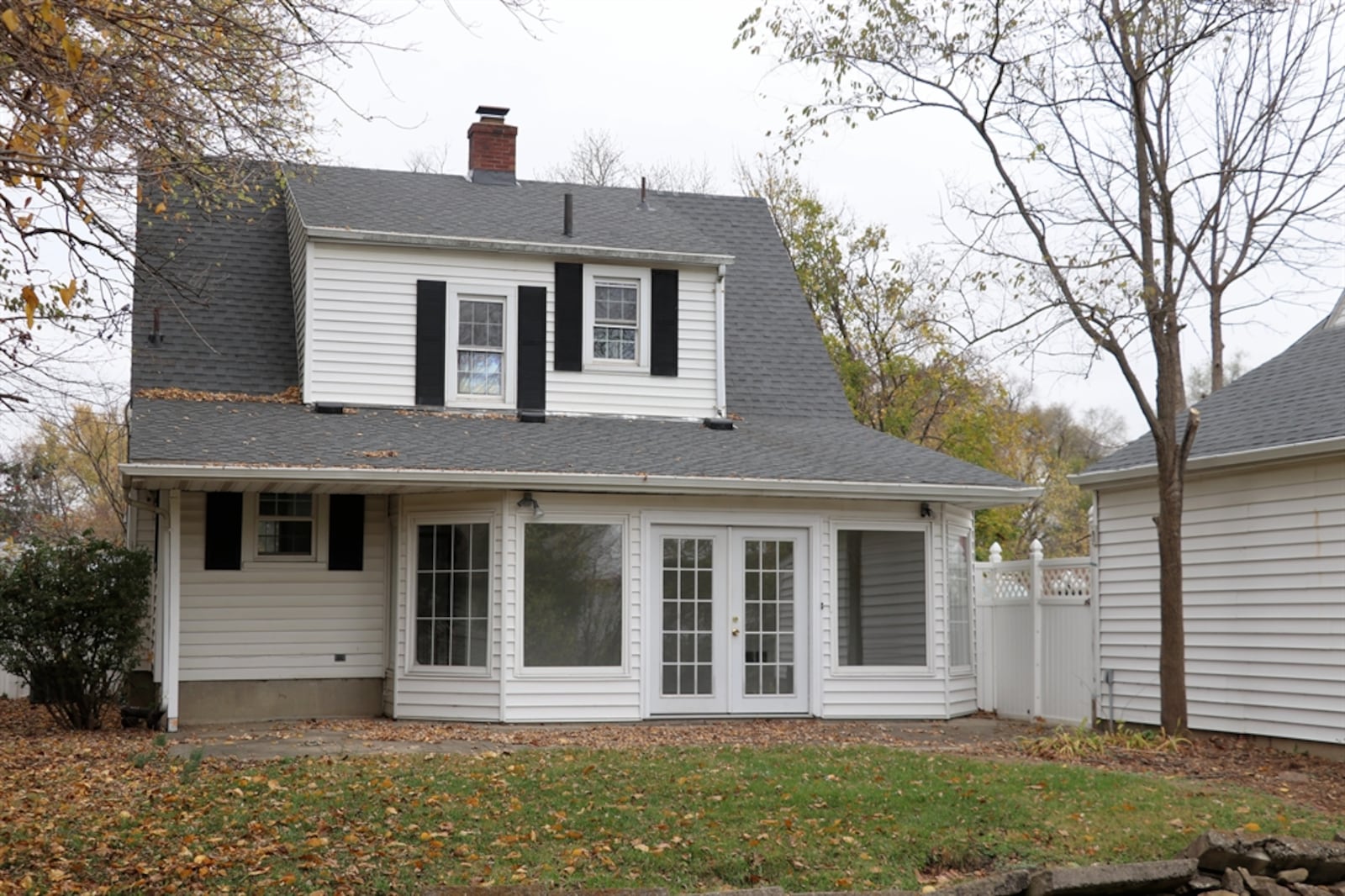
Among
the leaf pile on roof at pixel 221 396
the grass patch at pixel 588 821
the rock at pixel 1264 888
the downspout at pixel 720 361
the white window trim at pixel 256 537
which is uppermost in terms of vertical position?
the downspout at pixel 720 361

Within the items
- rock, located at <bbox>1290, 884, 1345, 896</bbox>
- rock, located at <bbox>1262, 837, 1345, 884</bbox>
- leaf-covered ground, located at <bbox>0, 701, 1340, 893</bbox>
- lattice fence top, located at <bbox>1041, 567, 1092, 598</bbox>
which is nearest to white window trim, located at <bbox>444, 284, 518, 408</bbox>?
leaf-covered ground, located at <bbox>0, 701, 1340, 893</bbox>

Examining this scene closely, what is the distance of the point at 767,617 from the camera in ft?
50.6

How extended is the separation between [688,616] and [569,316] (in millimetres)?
4135

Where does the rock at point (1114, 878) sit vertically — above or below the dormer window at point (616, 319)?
below

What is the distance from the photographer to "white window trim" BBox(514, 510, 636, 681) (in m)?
14.6

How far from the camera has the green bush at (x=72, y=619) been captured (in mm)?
13758

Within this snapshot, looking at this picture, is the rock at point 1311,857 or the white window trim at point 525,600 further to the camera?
the white window trim at point 525,600

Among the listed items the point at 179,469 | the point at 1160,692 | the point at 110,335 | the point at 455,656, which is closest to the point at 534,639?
the point at 455,656

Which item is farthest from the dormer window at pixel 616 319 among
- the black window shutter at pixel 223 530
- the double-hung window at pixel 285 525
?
the black window shutter at pixel 223 530

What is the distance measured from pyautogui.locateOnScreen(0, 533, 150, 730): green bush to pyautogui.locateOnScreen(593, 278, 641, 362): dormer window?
19.6 feet

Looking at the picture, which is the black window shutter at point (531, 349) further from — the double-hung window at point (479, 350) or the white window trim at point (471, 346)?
the double-hung window at point (479, 350)

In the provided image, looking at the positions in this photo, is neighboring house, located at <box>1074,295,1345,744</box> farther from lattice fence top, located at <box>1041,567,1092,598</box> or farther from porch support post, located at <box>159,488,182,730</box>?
porch support post, located at <box>159,488,182,730</box>

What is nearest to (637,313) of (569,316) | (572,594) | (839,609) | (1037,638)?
(569,316)

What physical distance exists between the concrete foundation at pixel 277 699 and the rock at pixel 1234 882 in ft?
31.7
